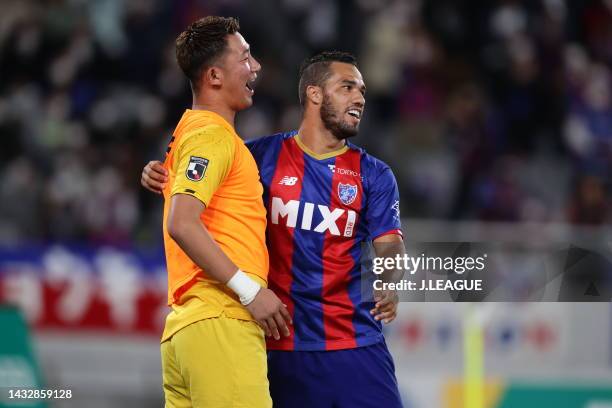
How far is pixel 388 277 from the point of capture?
4.32m

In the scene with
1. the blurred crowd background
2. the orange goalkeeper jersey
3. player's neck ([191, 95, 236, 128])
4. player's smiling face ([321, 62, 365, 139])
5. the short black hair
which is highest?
the blurred crowd background

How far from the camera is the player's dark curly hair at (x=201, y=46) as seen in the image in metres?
4.00

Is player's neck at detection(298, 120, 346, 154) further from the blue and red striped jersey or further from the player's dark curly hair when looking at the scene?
the player's dark curly hair

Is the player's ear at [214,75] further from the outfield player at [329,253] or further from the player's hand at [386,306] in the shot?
the player's hand at [386,306]

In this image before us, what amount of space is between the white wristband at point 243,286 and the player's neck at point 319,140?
94 cm

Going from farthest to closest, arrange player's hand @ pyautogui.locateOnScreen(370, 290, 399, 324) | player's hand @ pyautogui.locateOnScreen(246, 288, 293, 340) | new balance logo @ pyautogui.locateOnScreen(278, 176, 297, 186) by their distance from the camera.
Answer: new balance logo @ pyautogui.locateOnScreen(278, 176, 297, 186), player's hand @ pyautogui.locateOnScreen(370, 290, 399, 324), player's hand @ pyautogui.locateOnScreen(246, 288, 293, 340)

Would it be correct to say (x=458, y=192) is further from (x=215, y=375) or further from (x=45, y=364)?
(x=215, y=375)

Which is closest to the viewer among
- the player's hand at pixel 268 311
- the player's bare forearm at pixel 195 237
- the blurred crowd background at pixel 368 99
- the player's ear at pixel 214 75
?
the player's bare forearm at pixel 195 237

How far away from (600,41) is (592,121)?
3.51 ft

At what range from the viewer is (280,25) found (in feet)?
→ 36.3

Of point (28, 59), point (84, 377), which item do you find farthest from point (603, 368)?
point (28, 59)

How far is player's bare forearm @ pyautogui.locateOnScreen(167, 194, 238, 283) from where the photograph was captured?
360 cm

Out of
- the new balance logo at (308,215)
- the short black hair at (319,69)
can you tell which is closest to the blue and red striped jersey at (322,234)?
the new balance logo at (308,215)

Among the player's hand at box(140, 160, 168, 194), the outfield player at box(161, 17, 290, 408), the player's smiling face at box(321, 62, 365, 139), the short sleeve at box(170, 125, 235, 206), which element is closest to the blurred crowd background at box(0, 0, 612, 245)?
the player's smiling face at box(321, 62, 365, 139)
